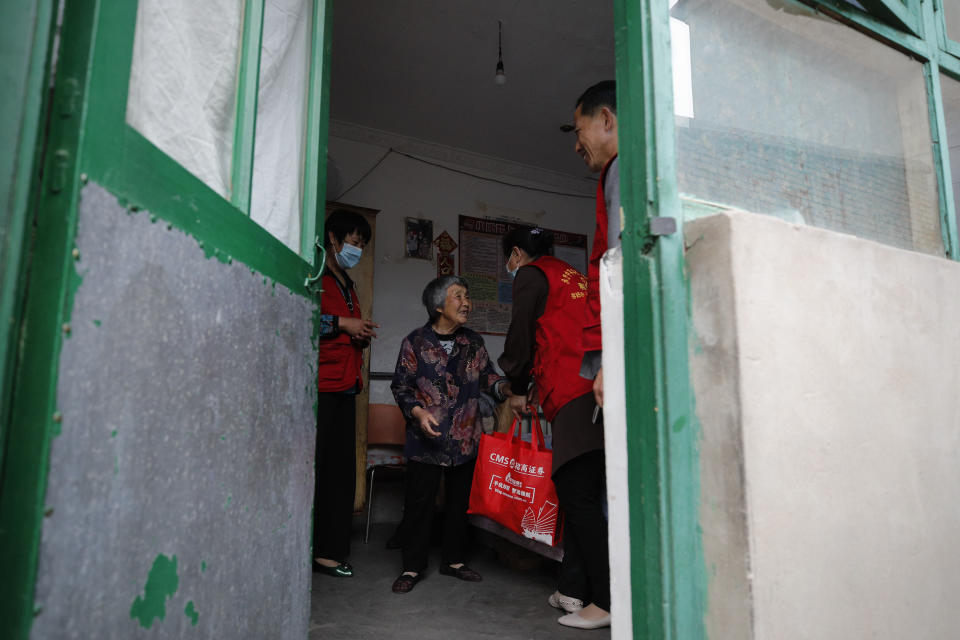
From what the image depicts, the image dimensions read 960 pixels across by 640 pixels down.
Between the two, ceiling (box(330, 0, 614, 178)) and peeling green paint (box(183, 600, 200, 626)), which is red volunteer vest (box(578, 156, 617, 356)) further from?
ceiling (box(330, 0, 614, 178))

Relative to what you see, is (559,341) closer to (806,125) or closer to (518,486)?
(518,486)

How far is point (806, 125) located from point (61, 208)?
5.48 ft

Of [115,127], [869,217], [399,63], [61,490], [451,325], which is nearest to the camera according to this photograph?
[61,490]

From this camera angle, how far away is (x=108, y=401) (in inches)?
28.6

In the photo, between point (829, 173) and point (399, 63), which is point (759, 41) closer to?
point (829, 173)

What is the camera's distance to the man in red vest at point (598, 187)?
182 cm

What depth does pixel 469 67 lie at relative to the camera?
4.27 metres

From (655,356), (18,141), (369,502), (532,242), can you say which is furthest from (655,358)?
(369,502)

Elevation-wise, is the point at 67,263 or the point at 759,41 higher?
the point at 759,41

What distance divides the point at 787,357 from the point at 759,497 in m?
0.30

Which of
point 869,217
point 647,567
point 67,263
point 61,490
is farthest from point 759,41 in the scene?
point 61,490

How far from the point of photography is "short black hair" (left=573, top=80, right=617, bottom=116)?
1999mm

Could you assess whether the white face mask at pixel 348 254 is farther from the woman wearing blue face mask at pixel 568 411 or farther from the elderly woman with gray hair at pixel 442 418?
the woman wearing blue face mask at pixel 568 411

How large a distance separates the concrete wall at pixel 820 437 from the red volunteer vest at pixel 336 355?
205 cm
